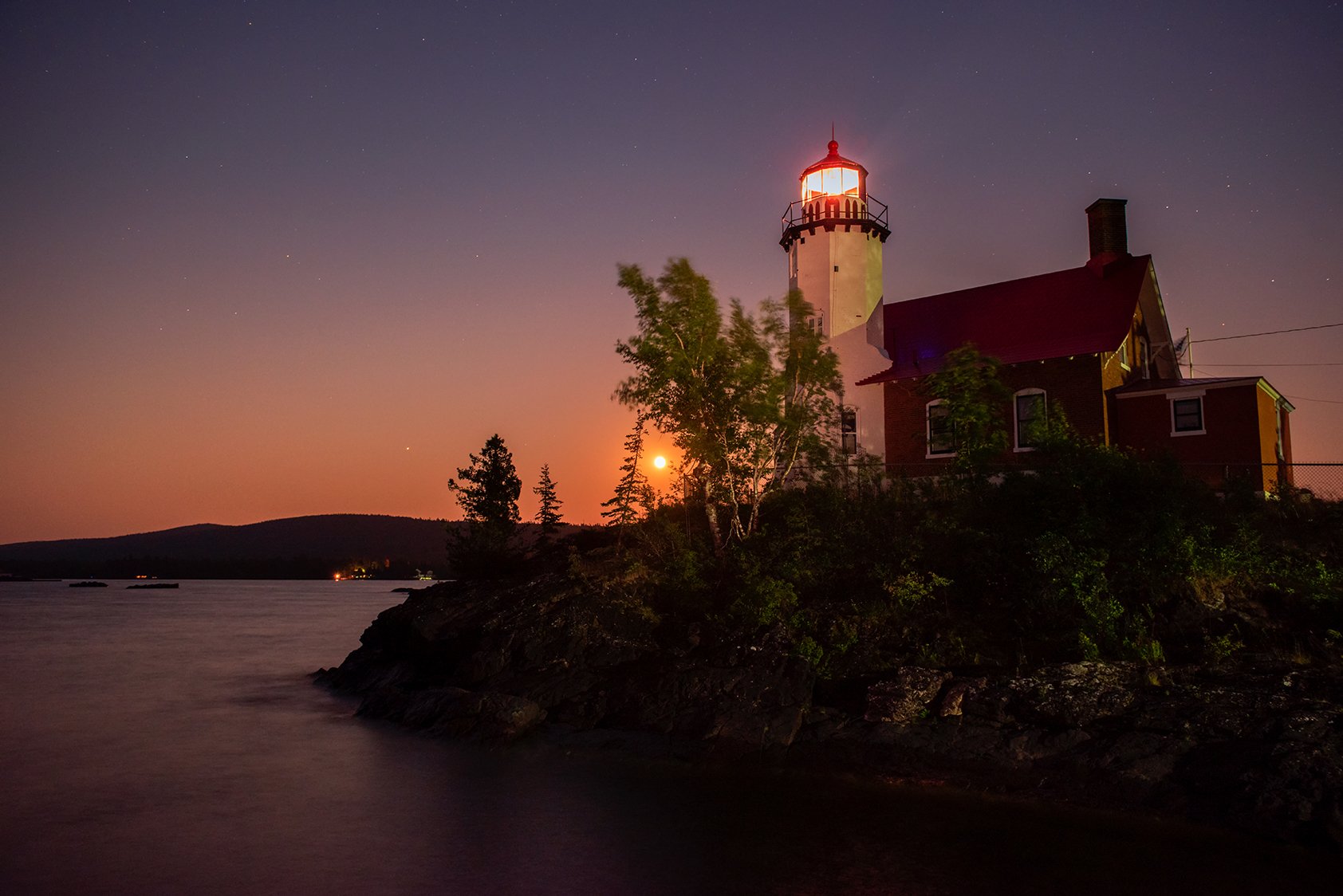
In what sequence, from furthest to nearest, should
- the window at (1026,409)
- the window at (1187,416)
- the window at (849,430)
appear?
the window at (849,430), the window at (1026,409), the window at (1187,416)

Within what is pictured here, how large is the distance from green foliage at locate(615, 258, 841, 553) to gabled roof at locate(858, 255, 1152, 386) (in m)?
8.20

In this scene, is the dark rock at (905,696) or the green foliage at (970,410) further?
the green foliage at (970,410)

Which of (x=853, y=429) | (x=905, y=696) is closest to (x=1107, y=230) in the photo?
(x=853, y=429)

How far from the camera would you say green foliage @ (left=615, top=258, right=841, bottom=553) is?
19406mm

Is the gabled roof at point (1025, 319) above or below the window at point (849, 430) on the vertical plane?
above

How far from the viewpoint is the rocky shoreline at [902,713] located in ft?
33.2

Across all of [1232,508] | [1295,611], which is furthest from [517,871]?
[1232,508]

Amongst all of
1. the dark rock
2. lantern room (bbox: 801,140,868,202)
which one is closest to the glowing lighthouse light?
lantern room (bbox: 801,140,868,202)

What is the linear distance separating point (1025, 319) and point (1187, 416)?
5.66 metres

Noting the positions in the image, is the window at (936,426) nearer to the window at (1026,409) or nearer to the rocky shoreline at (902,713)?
the window at (1026,409)

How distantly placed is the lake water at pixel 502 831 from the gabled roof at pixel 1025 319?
17.2 metres

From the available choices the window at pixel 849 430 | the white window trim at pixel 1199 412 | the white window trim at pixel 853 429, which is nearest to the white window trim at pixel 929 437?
the white window trim at pixel 853 429

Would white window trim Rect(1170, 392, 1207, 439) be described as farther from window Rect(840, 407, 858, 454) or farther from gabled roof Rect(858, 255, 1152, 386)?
window Rect(840, 407, 858, 454)

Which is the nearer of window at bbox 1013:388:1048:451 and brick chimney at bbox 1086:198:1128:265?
window at bbox 1013:388:1048:451
